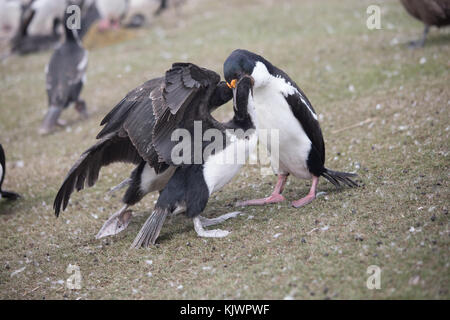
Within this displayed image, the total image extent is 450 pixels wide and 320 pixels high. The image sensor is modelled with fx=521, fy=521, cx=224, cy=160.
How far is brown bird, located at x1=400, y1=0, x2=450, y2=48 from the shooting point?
34.5 feet

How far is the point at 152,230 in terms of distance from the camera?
5969 millimetres

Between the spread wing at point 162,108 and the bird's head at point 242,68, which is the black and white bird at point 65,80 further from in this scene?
the bird's head at point 242,68

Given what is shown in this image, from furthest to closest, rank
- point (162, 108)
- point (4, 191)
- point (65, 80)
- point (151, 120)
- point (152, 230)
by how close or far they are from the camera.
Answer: point (65, 80)
point (4, 191)
point (152, 230)
point (151, 120)
point (162, 108)

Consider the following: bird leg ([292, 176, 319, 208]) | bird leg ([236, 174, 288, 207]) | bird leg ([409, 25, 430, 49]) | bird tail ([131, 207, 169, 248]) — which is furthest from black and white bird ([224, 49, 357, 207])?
bird leg ([409, 25, 430, 49])

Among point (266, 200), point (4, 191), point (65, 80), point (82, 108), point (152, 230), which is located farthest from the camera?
point (82, 108)

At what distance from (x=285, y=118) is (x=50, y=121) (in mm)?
7170

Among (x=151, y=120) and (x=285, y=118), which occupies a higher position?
(x=151, y=120)

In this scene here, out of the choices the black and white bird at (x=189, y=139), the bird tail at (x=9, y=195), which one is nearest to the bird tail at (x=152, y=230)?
the black and white bird at (x=189, y=139)

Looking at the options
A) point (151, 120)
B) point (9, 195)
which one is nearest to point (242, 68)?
point (151, 120)

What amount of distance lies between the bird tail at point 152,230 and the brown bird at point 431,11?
7649 mm

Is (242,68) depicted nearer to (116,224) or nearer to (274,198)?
(274,198)

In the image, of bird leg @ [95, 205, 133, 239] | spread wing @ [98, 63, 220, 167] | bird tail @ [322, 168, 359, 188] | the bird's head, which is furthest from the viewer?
bird leg @ [95, 205, 133, 239]

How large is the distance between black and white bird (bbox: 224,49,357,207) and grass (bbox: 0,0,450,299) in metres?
0.47

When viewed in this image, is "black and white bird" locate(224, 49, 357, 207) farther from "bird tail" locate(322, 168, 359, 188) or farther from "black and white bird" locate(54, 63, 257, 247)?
"black and white bird" locate(54, 63, 257, 247)
